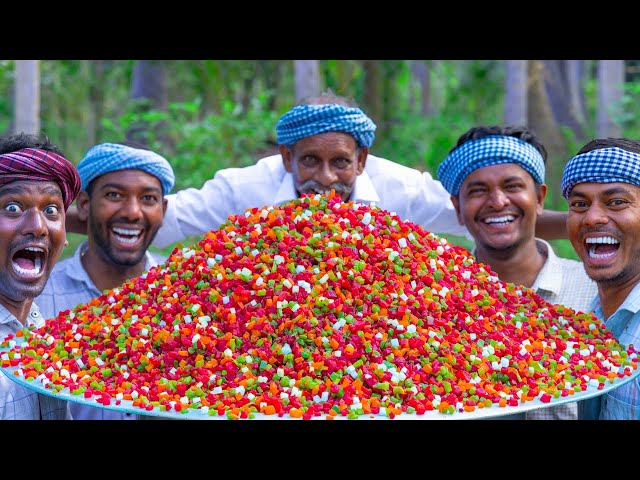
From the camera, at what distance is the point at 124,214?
3.17m

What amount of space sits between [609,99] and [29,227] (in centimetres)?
807

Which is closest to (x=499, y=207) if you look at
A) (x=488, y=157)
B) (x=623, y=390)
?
(x=488, y=157)

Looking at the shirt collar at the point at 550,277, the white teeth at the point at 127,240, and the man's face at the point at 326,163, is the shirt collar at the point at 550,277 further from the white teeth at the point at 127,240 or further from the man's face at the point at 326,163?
Result: the white teeth at the point at 127,240

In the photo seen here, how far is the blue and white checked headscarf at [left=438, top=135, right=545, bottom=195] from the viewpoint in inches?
121

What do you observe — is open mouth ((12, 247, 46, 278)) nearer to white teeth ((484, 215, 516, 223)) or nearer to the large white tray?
the large white tray

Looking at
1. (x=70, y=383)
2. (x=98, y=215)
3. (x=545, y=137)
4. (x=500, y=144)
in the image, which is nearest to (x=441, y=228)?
(x=500, y=144)

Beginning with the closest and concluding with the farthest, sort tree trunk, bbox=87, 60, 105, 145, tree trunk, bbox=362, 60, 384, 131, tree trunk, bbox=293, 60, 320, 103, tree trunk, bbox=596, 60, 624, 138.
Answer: tree trunk, bbox=293, 60, 320, 103, tree trunk, bbox=596, 60, 624, 138, tree trunk, bbox=362, 60, 384, 131, tree trunk, bbox=87, 60, 105, 145

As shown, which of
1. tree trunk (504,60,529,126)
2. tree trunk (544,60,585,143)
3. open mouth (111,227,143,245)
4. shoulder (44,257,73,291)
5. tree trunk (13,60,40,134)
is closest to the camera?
open mouth (111,227,143,245)

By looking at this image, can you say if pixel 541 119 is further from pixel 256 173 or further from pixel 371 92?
pixel 256 173

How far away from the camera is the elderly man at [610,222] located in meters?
2.48

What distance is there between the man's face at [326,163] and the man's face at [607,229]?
1029 mm

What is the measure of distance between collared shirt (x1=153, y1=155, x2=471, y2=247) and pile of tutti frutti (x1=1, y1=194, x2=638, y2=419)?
3.44 feet

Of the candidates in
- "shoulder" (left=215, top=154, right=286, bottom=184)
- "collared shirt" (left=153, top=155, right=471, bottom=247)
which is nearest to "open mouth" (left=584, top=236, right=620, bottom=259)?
"collared shirt" (left=153, top=155, right=471, bottom=247)

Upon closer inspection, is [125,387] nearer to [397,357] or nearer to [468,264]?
[397,357]
